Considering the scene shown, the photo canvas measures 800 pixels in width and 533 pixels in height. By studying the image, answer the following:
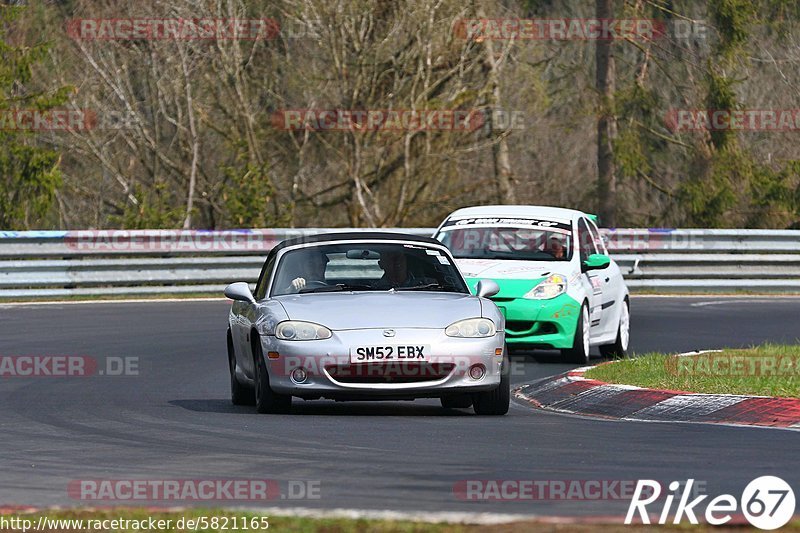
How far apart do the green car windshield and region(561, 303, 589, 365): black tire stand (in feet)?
2.68

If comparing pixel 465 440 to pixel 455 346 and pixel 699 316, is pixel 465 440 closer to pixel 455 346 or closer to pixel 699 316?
pixel 455 346

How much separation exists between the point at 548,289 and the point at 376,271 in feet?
13.0

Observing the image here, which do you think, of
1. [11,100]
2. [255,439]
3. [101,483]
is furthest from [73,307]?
[101,483]

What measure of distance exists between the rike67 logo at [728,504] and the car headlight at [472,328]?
370 cm

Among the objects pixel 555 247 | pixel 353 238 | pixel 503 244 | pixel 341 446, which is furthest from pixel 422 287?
pixel 503 244

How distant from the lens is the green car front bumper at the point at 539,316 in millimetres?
16422

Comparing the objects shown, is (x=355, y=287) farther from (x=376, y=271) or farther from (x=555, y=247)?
(x=555, y=247)

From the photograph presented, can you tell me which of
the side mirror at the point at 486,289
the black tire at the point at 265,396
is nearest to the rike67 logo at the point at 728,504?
the black tire at the point at 265,396

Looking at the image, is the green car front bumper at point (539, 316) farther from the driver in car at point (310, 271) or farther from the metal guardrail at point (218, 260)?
the metal guardrail at point (218, 260)

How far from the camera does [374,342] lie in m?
11.3

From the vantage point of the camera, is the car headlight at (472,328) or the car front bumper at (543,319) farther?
the car front bumper at (543,319)

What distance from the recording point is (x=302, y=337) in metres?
11.4

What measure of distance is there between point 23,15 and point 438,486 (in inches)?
1095

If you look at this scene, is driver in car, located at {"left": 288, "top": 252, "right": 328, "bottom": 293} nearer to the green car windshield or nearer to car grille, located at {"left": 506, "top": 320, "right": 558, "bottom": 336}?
car grille, located at {"left": 506, "top": 320, "right": 558, "bottom": 336}
